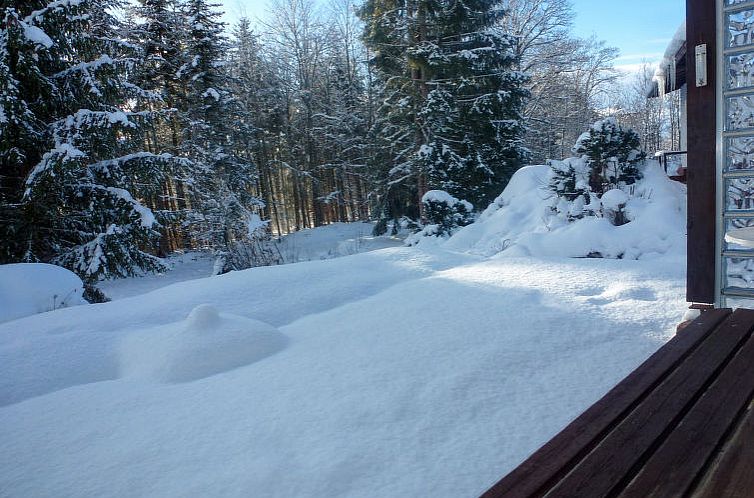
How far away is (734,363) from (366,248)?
12.6 meters

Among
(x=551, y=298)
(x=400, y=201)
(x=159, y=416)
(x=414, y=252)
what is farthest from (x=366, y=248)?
(x=159, y=416)

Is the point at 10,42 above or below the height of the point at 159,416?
above

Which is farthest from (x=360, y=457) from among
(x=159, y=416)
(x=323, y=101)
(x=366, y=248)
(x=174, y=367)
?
(x=323, y=101)

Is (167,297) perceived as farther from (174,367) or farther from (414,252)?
(414,252)

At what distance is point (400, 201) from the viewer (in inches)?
576

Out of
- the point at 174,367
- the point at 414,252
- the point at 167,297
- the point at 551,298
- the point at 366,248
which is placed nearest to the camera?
the point at 174,367

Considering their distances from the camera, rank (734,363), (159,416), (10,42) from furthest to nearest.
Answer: (10,42), (159,416), (734,363)

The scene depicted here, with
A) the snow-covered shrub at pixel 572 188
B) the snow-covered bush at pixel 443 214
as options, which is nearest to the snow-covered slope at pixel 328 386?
the snow-covered shrub at pixel 572 188

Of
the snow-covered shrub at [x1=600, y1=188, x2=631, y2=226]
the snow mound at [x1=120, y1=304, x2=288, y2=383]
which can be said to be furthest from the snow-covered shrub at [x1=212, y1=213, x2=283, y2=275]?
the snow mound at [x1=120, y1=304, x2=288, y2=383]

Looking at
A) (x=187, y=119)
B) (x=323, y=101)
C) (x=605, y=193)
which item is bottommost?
→ (x=605, y=193)

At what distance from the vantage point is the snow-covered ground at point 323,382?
5.74 ft

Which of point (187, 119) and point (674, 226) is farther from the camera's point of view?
point (187, 119)

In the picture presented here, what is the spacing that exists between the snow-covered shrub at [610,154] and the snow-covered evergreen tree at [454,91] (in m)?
4.98

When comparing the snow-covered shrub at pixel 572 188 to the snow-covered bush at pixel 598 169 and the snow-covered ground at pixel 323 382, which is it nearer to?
the snow-covered bush at pixel 598 169
